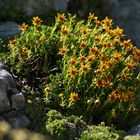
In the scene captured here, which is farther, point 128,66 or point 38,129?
point 128,66

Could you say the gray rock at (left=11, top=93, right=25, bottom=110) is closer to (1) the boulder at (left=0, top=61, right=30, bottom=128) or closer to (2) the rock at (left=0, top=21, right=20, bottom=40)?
(1) the boulder at (left=0, top=61, right=30, bottom=128)

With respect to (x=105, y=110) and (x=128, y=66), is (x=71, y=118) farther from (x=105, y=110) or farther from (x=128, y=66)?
(x=128, y=66)

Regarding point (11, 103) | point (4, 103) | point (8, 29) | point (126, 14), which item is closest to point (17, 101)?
point (11, 103)

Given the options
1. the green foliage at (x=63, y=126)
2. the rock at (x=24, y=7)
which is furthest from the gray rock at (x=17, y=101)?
the rock at (x=24, y=7)

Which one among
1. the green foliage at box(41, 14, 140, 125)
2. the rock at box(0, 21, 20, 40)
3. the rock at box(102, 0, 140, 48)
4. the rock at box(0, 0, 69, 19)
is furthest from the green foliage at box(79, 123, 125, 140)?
the rock at box(102, 0, 140, 48)

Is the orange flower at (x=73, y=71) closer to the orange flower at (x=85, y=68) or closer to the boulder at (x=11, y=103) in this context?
the orange flower at (x=85, y=68)

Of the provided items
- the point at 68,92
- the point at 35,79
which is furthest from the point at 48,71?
the point at 68,92

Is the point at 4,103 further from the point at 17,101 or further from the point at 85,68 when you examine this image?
the point at 85,68
